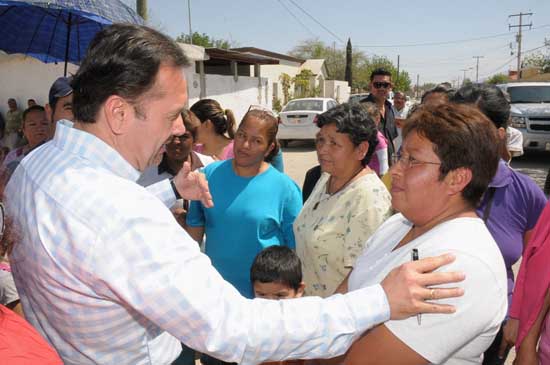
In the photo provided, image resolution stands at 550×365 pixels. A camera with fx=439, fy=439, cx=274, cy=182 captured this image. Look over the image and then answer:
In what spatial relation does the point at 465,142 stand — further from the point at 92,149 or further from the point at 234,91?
the point at 234,91

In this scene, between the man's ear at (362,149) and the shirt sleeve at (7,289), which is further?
the man's ear at (362,149)

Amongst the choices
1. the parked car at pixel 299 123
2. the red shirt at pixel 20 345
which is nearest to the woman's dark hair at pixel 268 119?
the red shirt at pixel 20 345

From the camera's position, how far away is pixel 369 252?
184 centimetres

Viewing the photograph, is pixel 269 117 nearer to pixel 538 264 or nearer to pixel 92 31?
pixel 538 264

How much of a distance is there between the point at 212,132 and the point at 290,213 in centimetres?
170

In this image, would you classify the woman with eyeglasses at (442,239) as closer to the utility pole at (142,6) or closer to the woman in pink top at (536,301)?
the woman in pink top at (536,301)

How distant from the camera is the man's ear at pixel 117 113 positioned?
1.33 metres

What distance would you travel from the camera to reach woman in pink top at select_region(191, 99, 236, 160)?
4.24 metres

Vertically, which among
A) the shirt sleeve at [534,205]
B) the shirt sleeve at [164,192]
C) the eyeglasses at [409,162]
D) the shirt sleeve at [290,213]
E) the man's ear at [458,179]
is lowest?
the shirt sleeve at [290,213]

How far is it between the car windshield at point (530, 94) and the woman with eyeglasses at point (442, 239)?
1219 centimetres

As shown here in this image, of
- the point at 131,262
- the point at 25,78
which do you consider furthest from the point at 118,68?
the point at 25,78

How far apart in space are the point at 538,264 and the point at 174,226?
5.96 feet

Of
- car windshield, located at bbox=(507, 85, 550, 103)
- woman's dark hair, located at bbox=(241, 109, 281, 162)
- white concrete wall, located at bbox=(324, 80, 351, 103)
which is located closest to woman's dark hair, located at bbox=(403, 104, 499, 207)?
woman's dark hair, located at bbox=(241, 109, 281, 162)

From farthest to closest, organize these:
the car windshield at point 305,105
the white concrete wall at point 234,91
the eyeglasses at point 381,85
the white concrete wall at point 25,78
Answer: the white concrete wall at point 234,91 → the car windshield at point 305,105 → the white concrete wall at point 25,78 → the eyeglasses at point 381,85
